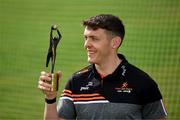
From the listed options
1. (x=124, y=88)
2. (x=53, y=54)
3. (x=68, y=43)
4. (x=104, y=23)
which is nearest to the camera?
(x=53, y=54)

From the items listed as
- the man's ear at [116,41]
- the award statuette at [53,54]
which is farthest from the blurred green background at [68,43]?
the award statuette at [53,54]

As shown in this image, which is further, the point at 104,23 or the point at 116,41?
the point at 116,41

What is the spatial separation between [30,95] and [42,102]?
0.45 meters

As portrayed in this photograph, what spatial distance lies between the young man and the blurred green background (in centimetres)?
502

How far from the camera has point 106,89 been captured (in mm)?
4707

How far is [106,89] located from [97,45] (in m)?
0.40

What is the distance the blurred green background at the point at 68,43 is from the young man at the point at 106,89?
5020 millimetres

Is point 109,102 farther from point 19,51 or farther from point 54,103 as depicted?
point 19,51

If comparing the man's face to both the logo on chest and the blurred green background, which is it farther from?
the blurred green background

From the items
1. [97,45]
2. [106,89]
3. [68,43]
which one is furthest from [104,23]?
[68,43]

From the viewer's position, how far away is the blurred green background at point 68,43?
35.2 ft

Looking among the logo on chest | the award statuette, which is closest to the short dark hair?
the award statuette

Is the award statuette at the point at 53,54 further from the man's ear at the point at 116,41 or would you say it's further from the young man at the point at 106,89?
the man's ear at the point at 116,41

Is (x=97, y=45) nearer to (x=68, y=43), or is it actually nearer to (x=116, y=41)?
(x=116, y=41)
